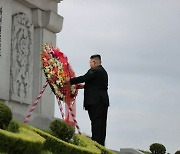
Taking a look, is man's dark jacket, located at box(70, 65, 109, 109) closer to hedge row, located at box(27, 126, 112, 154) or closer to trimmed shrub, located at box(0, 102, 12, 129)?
hedge row, located at box(27, 126, 112, 154)

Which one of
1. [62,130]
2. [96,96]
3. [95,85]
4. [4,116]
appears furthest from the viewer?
[95,85]

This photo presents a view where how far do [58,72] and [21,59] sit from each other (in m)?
4.27

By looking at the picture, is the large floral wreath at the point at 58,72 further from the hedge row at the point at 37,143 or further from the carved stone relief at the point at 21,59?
the carved stone relief at the point at 21,59

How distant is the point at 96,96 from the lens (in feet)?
37.7

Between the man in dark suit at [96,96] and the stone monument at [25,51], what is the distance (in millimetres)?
3797

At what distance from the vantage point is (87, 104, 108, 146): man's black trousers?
1148 cm

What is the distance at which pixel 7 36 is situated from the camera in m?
15.3

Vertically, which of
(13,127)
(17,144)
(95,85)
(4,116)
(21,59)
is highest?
(21,59)

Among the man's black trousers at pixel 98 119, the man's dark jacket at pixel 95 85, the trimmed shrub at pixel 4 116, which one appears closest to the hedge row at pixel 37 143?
the trimmed shrub at pixel 4 116

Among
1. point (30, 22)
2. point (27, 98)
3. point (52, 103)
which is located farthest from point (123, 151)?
point (30, 22)

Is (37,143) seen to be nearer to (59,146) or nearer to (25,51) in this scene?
(59,146)

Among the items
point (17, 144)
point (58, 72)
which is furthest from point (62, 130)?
point (17, 144)

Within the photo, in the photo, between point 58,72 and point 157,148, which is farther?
point 157,148

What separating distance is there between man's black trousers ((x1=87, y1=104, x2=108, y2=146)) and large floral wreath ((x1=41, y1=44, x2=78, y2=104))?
0.84 meters
